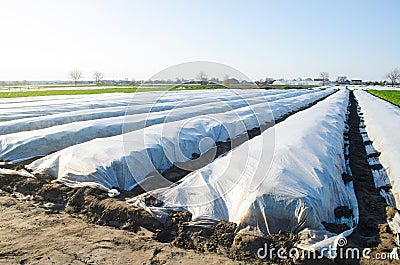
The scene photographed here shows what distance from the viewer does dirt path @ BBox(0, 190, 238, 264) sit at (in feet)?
9.40

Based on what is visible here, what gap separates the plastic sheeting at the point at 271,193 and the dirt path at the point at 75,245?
536 mm

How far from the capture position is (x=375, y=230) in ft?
11.4

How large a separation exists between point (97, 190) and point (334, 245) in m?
3.09

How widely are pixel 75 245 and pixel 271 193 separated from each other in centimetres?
211

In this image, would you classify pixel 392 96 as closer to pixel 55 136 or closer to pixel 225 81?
pixel 225 81

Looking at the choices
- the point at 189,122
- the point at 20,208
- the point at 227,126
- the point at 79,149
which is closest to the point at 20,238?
the point at 20,208

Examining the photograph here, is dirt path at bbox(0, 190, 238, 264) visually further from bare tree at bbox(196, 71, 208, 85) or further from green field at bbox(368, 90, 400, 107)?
green field at bbox(368, 90, 400, 107)

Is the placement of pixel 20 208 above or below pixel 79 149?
below

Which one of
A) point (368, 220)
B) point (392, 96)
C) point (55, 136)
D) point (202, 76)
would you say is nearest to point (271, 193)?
point (368, 220)

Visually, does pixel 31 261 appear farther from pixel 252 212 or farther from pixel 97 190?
pixel 252 212

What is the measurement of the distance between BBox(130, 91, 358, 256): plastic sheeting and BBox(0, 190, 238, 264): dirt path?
54 centimetres

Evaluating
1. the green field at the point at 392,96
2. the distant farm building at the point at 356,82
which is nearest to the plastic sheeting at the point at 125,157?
the green field at the point at 392,96

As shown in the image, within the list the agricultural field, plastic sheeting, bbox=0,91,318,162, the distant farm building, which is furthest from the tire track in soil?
the distant farm building

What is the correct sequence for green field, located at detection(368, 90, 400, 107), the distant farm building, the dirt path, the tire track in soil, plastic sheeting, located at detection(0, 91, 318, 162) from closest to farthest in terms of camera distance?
the dirt path → the tire track in soil → plastic sheeting, located at detection(0, 91, 318, 162) → green field, located at detection(368, 90, 400, 107) → the distant farm building
